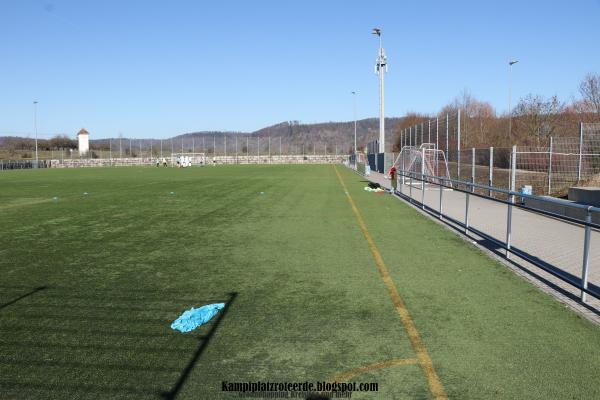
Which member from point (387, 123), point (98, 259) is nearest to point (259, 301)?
point (98, 259)

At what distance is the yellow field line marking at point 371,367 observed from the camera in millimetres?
3953

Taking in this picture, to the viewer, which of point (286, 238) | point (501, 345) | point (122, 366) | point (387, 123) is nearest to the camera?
point (122, 366)

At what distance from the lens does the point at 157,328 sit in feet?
16.6

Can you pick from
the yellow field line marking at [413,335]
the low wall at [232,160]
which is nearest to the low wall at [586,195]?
the yellow field line marking at [413,335]

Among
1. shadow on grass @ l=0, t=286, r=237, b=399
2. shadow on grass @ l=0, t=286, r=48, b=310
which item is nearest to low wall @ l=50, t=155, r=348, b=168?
shadow on grass @ l=0, t=286, r=48, b=310

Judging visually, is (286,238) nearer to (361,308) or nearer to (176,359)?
(361,308)

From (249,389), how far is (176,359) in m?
0.86

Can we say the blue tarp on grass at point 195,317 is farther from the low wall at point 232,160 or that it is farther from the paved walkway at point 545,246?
the low wall at point 232,160

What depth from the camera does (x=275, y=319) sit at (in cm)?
532

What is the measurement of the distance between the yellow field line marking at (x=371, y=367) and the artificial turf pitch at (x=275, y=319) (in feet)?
0.06

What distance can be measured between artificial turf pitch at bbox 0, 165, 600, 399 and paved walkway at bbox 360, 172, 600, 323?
337 millimetres

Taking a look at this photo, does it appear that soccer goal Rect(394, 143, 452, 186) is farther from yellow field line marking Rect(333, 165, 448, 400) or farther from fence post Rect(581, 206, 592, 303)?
fence post Rect(581, 206, 592, 303)

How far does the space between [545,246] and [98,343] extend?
7987 mm

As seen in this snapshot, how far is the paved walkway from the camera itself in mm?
6445
